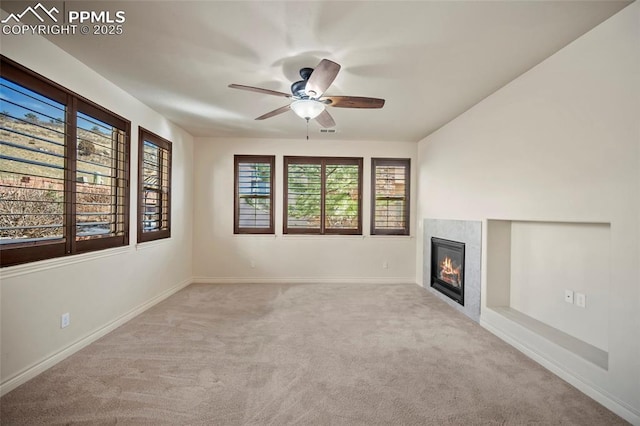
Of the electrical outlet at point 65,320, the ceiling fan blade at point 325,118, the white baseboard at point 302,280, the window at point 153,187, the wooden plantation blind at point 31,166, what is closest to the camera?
the wooden plantation blind at point 31,166

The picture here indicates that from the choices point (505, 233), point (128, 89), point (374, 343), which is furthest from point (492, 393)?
point (128, 89)

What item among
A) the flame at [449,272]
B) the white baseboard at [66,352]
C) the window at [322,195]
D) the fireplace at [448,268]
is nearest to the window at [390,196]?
the window at [322,195]

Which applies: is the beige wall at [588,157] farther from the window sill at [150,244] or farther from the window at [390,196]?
the window sill at [150,244]

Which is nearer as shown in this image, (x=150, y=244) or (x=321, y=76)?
(x=321, y=76)

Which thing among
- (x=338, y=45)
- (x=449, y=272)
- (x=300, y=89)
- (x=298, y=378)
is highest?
(x=338, y=45)

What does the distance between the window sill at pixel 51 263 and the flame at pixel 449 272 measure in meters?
4.14

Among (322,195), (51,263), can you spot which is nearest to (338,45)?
(51,263)

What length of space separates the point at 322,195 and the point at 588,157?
12.1ft

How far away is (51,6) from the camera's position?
1.91 metres

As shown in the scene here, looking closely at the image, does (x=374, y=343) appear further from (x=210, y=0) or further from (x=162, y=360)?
(x=210, y=0)

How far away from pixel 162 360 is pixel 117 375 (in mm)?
316

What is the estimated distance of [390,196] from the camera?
17.4ft

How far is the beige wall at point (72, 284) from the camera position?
2033 millimetres

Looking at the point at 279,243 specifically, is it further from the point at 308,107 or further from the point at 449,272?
the point at 308,107
